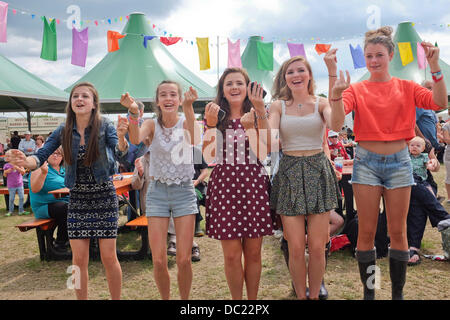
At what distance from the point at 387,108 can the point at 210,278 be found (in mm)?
2416

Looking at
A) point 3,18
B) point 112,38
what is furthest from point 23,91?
point 3,18

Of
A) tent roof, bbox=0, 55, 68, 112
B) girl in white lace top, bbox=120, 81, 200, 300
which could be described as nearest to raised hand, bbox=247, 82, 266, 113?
girl in white lace top, bbox=120, 81, 200, 300

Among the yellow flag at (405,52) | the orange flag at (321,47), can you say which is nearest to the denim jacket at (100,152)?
the orange flag at (321,47)

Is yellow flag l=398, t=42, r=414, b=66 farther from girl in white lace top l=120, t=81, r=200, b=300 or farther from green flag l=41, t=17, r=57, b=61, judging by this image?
girl in white lace top l=120, t=81, r=200, b=300

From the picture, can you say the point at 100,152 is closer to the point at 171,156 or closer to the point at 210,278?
the point at 171,156

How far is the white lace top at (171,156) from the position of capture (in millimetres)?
2578

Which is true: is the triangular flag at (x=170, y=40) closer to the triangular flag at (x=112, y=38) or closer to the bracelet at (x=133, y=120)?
the triangular flag at (x=112, y=38)

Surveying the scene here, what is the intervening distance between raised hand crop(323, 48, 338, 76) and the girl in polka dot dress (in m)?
0.53

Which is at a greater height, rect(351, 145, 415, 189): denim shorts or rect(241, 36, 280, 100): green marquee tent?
rect(241, 36, 280, 100): green marquee tent

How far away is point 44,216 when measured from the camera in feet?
14.2

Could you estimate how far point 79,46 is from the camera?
10883 mm

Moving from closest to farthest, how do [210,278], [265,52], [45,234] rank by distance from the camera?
[210,278] → [45,234] → [265,52]

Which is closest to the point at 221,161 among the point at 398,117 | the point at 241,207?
the point at 241,207

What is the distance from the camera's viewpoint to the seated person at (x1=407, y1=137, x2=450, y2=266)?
394cm
